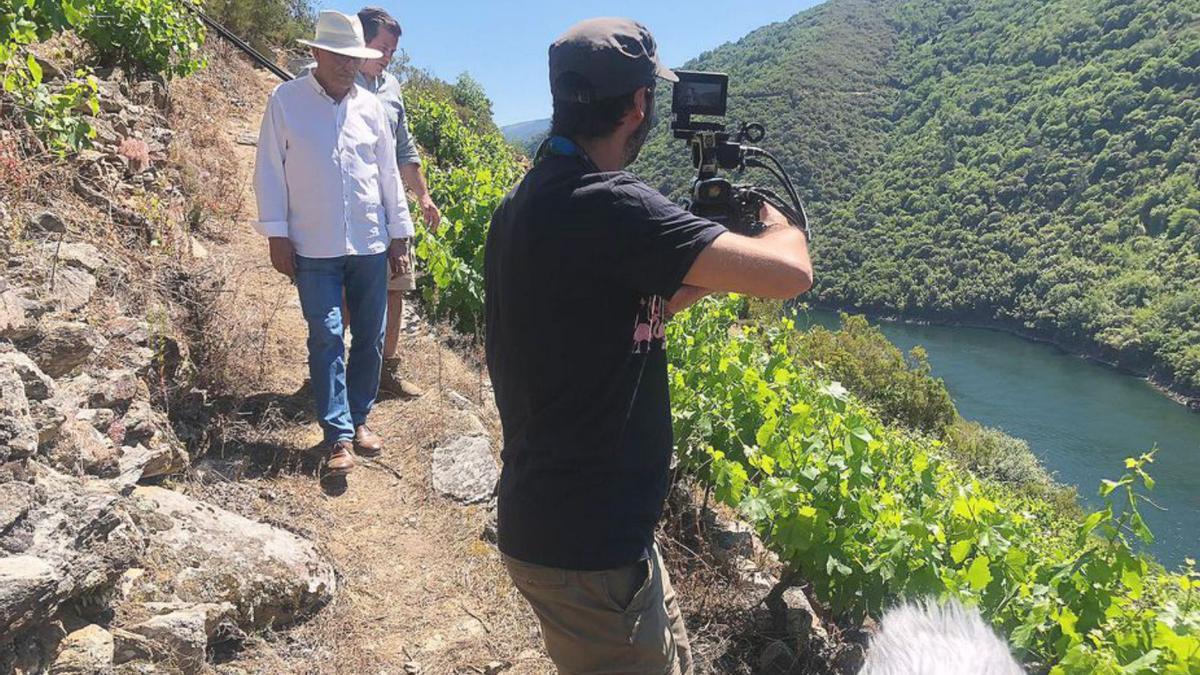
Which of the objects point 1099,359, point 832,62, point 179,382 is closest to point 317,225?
point 179,382

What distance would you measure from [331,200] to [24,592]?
197 centimetres

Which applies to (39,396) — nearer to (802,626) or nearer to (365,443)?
(365,443)

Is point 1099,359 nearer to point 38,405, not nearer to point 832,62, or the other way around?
point 38,405

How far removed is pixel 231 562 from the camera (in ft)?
7.77

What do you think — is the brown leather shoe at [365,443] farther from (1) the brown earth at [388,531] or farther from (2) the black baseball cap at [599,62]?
(2) the black baseball cap at [599,62]

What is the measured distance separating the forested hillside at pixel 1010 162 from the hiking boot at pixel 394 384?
36.6 m

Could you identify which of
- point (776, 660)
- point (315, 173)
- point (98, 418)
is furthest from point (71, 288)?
point (776, 660)

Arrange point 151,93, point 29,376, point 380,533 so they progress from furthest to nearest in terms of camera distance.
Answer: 1. point 151,93
2. point 380,533
3. point 29,376

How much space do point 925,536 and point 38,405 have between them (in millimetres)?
2728

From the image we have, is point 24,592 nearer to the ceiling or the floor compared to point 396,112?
nearer to the floor

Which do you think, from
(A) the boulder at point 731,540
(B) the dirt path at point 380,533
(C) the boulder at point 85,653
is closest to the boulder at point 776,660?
(A) the boulder at point 731,540

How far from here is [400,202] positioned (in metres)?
3.52

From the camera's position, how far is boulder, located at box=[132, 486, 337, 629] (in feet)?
7.39

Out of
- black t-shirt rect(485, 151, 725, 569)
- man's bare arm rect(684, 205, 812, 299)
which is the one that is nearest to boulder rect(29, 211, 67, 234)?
black t-shirt rect(485, 151, 725, 569)
